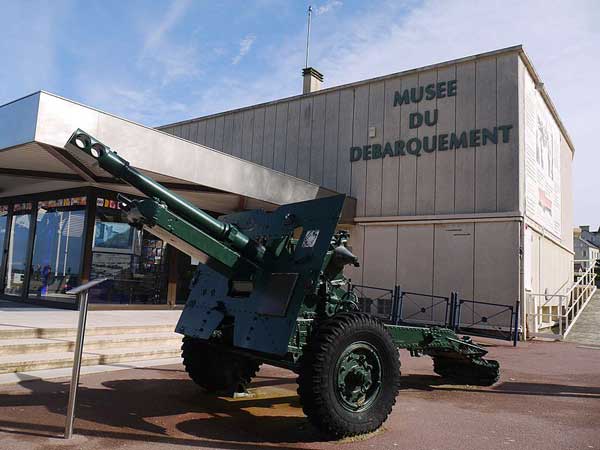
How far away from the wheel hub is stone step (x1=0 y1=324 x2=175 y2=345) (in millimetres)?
4968

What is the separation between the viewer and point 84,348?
739cm

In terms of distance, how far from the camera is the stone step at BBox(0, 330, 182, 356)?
6.77 metres

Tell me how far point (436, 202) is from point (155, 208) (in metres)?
13.0

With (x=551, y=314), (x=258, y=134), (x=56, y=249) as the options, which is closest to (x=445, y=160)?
(x=551, y=314)

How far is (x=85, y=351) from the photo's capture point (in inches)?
290

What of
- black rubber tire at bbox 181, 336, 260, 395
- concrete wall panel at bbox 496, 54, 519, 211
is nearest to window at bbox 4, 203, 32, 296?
black rubber tire at bbox 181, 336, 260, 395

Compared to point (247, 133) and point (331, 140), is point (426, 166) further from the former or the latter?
point (247, 133)

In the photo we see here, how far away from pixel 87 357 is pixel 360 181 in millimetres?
12195

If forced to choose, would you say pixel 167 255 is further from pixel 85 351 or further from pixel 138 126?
pixel 85 351

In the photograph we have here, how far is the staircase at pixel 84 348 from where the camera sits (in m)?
6.41

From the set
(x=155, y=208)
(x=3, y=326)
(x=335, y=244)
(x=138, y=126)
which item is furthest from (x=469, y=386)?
(x=138, y=126)

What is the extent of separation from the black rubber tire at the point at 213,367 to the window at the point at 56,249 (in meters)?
6.89

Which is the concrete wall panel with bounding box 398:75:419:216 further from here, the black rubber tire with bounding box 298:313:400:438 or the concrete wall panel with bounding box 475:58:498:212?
the black rubber tire with bounding box 298:313:400:438

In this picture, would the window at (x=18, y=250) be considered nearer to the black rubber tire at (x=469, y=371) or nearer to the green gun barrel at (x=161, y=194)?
the green gun barrel at (x=161, y=194)
